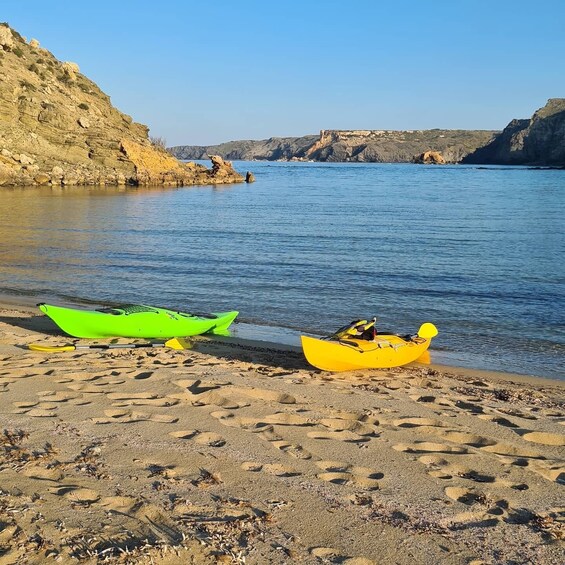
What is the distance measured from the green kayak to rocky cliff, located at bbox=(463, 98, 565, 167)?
15598cm

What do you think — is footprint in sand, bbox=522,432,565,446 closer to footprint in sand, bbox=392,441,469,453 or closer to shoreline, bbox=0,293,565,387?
footprint in sand, bbox=392,441,469,453

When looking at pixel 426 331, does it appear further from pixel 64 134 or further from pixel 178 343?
pixel 64 134

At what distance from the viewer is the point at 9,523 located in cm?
393

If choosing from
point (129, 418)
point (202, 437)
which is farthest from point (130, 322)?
point (202, 437)

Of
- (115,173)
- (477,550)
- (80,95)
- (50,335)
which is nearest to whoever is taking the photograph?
(477,550)

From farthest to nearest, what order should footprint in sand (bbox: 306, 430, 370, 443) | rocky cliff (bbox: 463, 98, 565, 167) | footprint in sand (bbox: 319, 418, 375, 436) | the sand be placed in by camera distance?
1. rocky cliff (bbox: 463, 98, 565, 167)
2. footprint in sand (bbox: 319, 418, 375, 436)
3. footprint in sand (bbox: 306, 430, 370, 443)
4. the sand

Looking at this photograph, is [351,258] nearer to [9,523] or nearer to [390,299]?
[390,299]

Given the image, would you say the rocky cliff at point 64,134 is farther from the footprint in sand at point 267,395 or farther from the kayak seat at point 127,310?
the footprint in sand at point 267,395

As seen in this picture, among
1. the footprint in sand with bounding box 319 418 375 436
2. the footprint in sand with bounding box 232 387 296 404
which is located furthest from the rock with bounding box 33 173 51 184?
the footprint in sand with bounding box 319 418 375 436

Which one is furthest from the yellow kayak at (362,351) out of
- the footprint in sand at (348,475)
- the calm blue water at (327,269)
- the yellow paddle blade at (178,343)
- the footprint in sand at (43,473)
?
the footprint in sand at (43,473)

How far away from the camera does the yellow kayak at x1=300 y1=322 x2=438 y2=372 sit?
8.82 meters

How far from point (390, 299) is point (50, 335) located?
26.0 ft

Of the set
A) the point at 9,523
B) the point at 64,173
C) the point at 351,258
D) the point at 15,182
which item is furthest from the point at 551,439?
the point at 64,173

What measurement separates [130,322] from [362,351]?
4162 millimetres
